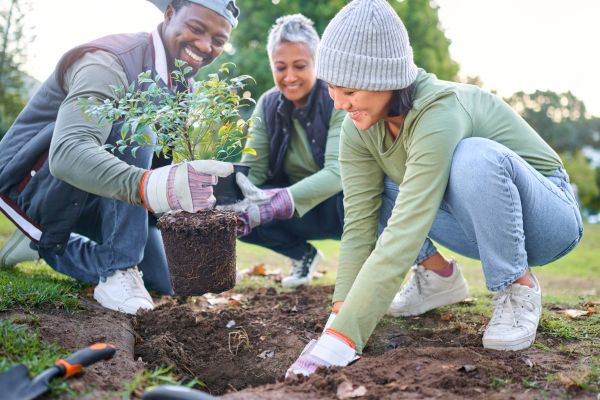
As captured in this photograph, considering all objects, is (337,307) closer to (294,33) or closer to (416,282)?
(416,282)

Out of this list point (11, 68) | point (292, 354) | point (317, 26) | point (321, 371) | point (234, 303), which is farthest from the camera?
point (317, 26)

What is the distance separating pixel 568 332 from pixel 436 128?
124cm

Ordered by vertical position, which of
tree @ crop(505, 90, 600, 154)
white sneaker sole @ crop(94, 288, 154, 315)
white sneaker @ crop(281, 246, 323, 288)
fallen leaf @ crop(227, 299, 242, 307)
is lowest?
tree @ crop(505, 90, 600, 154)

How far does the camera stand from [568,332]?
2840 millimetres

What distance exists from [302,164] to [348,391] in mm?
2390

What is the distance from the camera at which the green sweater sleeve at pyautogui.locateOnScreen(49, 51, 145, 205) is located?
270 cm

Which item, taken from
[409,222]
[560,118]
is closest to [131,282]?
[409,222]

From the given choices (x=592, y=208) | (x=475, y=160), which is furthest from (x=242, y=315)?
(x=592, y=208)

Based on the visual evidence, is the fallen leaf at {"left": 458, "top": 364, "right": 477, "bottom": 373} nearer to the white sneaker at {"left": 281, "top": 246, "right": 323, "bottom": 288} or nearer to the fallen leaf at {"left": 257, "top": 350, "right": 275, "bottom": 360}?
the fallen leaf at {"left": 257, "top": 350, "right": 275, "bottom": 360}

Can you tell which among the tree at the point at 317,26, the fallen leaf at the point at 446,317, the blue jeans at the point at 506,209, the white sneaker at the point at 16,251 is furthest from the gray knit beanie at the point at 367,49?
the tree at the point at 317,26

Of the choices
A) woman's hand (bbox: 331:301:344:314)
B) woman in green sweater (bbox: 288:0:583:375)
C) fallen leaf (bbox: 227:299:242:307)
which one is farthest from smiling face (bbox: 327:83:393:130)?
fallen leaf (bbox: 227:299:242:307)

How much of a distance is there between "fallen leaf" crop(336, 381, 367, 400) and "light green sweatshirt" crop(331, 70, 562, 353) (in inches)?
9.3

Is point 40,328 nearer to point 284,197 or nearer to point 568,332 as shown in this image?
point 284,197

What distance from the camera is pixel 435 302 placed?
131 inches
